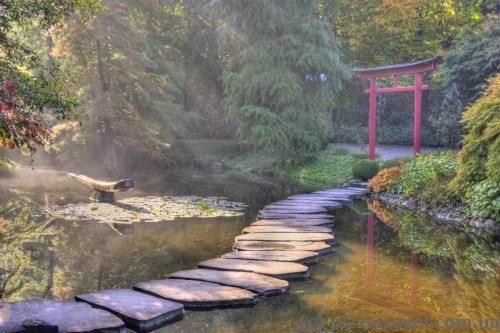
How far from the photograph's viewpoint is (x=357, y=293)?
18.8ft

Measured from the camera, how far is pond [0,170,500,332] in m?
5.01

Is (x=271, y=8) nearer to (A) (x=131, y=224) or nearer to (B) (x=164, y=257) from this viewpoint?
(A) (x=131, y=224)

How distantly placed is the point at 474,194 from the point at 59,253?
815 centimetres

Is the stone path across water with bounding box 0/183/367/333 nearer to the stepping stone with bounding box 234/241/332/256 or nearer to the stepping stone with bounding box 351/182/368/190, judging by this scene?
the stepping stone with bounding box 234/241/332/256

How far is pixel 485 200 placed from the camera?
390 inches

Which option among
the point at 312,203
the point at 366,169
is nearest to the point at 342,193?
the point at 312,203

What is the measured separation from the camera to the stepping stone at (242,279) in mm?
5742

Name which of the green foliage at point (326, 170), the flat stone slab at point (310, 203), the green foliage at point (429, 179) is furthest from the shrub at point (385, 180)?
the green foliage at point (326, 170)

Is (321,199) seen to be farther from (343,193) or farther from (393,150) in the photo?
(393,150)

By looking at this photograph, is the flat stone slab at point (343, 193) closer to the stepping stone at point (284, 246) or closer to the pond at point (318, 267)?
the pond at point (318, 267)

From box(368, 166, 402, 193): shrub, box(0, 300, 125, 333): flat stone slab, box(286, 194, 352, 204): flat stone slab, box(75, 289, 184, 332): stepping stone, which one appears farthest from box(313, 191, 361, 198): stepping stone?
box(0, 300, 125, 333): flat stone slab

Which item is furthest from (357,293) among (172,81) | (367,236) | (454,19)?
(454,19)

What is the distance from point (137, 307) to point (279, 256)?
2.72 meters

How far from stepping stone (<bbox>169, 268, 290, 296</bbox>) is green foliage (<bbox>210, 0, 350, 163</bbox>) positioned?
54.0 ft
